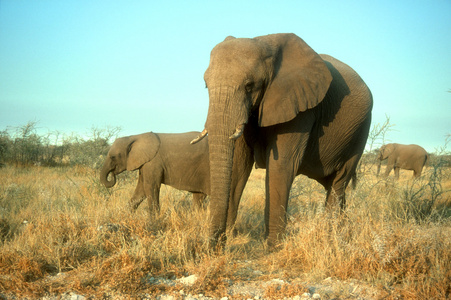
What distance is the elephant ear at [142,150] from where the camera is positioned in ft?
30.1

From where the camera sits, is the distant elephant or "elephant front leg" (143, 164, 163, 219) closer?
"elephant front leg" (143, 164, 163, 219)

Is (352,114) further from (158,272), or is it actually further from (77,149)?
(77,149)

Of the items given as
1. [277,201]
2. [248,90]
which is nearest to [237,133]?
[248,90]

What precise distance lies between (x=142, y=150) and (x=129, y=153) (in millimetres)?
344

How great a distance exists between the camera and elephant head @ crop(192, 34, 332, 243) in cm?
468

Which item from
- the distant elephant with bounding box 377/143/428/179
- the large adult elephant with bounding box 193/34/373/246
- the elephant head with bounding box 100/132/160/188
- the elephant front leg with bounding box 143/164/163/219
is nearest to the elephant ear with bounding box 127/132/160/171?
the elephant head with bounding box 100/132/160/188

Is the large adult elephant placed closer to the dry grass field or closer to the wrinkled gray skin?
the dry grass field

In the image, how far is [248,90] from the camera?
484cm

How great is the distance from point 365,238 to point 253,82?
6.67ft

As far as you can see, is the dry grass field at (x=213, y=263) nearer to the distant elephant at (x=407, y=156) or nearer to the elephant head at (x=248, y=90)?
the elephant head at (x=248, y=90)

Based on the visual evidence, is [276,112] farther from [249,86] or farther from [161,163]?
[161,163]

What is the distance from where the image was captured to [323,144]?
19.7 ft

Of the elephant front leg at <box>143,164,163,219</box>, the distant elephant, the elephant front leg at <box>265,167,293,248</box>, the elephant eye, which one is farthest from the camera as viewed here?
the distant elephant

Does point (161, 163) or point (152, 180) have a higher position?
point (161, 163)
